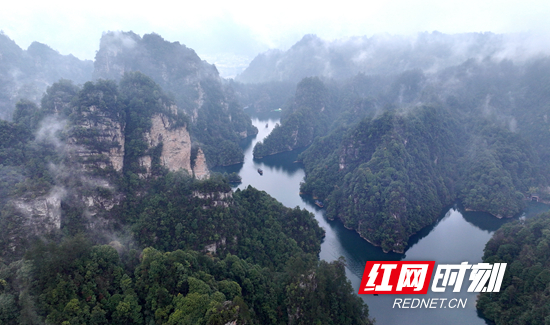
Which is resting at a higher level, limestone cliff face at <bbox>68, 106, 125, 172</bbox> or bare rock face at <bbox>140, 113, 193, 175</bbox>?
bare rock face at <bbox>140, 113, 193, 175</bbox>

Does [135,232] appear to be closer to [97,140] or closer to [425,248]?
[97,140]

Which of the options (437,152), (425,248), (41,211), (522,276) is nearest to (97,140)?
(41,211)

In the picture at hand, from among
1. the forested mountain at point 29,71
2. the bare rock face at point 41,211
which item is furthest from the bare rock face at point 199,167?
the forested mountain at point 29,71

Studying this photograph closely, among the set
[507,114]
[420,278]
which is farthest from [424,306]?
[507,114]

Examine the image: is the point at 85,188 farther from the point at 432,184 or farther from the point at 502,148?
the point at 502,148

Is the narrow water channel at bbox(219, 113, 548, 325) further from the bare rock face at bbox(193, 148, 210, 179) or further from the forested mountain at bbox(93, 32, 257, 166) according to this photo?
the forested mountain at bbox(93, 32, 257, 166)

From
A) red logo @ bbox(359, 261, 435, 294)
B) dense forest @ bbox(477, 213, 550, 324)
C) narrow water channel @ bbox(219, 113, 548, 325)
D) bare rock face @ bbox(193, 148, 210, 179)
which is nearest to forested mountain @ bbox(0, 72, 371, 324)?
bare rock face @ bbox(193, 148, 210, 179)

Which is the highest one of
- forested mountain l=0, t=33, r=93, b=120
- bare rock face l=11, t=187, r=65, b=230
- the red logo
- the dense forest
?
forested mountain l=0, t=33, r=93, b=120
